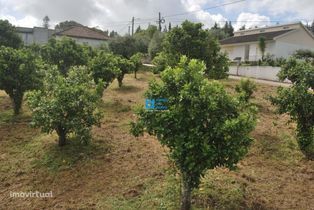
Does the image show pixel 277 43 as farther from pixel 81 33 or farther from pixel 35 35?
pixel 35 35

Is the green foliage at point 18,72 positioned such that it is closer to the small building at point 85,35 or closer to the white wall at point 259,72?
the white wall at point 259,72

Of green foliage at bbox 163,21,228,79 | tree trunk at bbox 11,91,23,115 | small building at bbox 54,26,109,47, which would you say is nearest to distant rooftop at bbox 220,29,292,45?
small building at bbox 54,26,109,47

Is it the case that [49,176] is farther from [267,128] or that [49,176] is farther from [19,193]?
[267,128]

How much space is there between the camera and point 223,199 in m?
6.04

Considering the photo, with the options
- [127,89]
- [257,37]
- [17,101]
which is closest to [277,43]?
[257,37]

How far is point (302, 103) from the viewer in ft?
25.5

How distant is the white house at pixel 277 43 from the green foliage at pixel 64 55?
19.1m

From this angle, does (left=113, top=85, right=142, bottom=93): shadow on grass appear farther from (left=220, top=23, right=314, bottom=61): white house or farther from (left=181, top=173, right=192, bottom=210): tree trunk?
(left=220, top=23, right=314, bottom=61): white house

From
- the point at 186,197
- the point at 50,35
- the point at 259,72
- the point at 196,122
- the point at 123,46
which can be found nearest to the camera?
the point at 196,122

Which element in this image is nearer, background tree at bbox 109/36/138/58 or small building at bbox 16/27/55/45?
background tree at bbox 109/36/138/58

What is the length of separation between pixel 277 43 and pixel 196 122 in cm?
3051

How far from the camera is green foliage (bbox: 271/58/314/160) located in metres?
7.82

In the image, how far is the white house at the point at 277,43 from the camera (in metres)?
32.9

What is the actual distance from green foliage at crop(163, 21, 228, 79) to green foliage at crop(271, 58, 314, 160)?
6129mm
